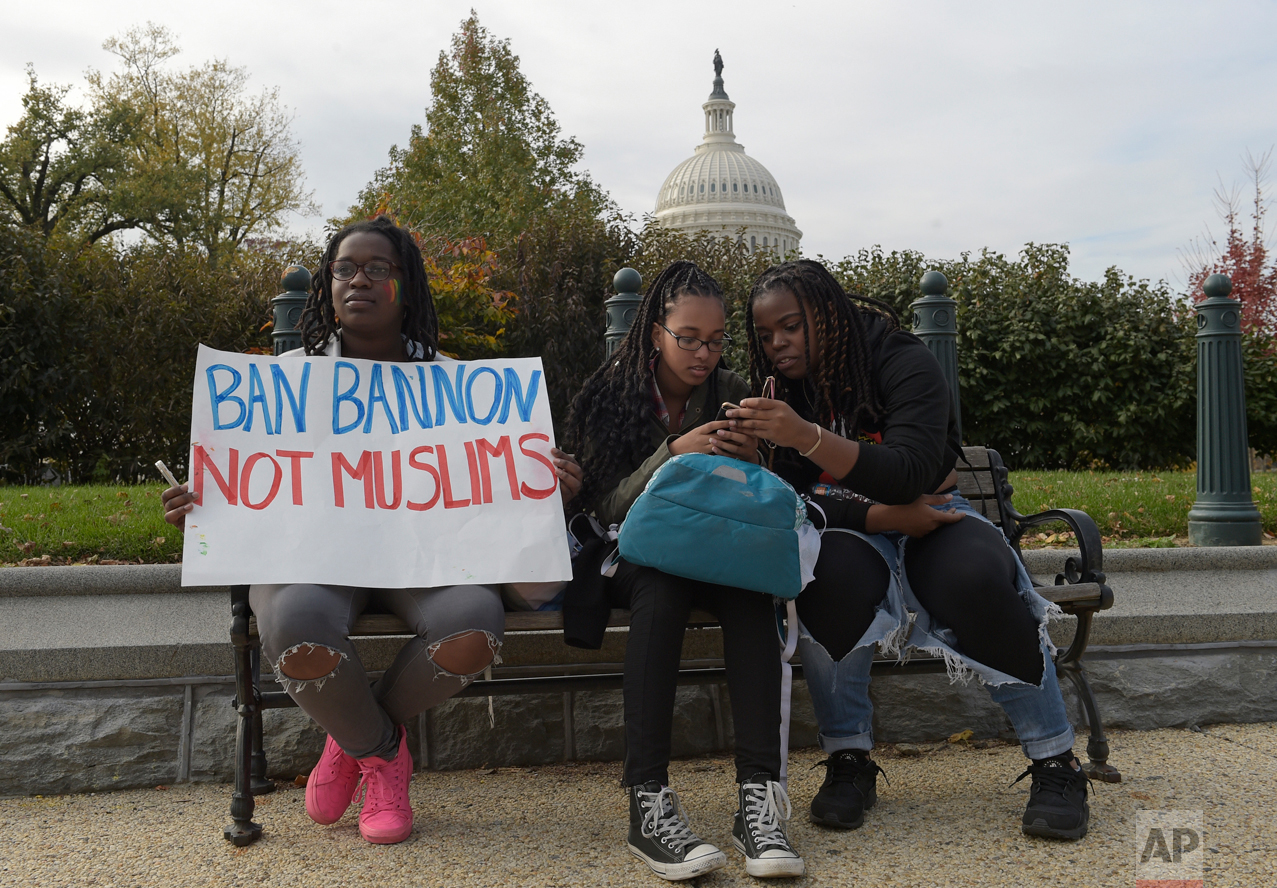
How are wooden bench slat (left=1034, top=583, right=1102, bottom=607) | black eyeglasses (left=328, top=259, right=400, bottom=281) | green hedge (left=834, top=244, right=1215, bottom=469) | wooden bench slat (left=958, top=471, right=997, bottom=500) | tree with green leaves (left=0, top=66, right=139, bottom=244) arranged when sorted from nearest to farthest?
wooden bench slat (left=1034, top=583, right=1102, bottom=607), black eyeglasses (left=328, top=259, right=400, bottom=281), wooden bench slat (left=958, top=471, right=997, bottom=500), green hedge (left=834, top=244, right=1215, bottom=469), tree with green leaves (left=0, top=66, right=139, bottom=244)

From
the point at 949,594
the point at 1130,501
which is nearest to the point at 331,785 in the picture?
the point at 949,594

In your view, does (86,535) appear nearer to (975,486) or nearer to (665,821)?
(665,821)

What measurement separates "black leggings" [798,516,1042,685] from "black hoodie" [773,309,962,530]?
140 mm

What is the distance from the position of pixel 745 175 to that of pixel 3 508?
3719 inches

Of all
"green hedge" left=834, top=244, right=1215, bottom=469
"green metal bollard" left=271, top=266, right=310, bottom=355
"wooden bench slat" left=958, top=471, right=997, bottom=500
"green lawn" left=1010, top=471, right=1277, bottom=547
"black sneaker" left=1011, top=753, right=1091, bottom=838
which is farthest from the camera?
"green hedge" left=834, top=244, right=1215, bottom=469

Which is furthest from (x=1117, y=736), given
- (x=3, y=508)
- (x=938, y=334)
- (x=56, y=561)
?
(x=3, y=508)

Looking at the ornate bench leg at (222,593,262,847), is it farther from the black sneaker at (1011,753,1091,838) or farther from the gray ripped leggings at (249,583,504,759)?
the black sneaker at (1011,753,1091,838)

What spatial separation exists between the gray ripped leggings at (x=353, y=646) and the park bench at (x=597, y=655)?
0.08 metres

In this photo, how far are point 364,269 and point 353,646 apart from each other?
3.52 feet

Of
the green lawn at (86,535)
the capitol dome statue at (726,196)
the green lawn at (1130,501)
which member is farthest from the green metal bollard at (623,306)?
the capitol dome statue at (726,196)

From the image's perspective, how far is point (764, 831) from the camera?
222 centimetres

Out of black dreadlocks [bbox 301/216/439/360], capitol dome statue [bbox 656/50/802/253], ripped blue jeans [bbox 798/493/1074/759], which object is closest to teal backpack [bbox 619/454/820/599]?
ripped blue jeans [bbox 798/493/1074/759]

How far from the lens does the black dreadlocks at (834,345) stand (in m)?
2.80

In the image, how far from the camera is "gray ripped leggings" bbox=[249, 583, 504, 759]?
232cm
